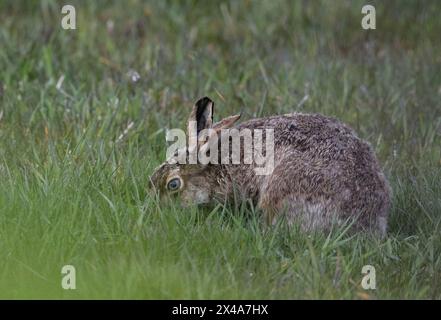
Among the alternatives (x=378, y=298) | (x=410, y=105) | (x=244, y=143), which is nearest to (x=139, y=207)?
(x=244, y=143)

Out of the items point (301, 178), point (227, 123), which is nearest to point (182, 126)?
point (227, 123)

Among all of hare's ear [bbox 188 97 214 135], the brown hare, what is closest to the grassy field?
the brown hare

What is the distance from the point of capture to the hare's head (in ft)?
19.8

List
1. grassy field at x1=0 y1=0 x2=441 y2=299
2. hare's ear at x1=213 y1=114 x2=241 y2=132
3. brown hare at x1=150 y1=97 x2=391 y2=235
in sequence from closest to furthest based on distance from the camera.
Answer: grassy field at x1=0 y1=0 x2=441 y2=299, brown hare at x1=150 y1=97 x2=391 y2=235, hare's ear at x1=213 y1=114 x2=241 y2=132

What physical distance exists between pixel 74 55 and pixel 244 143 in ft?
9.91

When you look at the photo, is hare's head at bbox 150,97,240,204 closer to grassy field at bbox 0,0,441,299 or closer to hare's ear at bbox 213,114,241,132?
hare's ear at bbox 213,114,241,132

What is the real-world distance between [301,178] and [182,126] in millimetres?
1647

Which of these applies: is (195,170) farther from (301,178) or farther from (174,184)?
(301,178)

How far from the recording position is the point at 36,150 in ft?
21.2

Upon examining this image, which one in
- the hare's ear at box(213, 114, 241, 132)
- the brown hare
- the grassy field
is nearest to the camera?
the grassy field

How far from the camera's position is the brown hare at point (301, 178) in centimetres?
568

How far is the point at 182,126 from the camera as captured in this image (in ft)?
23.5

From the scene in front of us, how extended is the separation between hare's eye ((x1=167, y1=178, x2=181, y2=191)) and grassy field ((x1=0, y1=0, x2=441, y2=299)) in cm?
18

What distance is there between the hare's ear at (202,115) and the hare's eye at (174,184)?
318 mm
